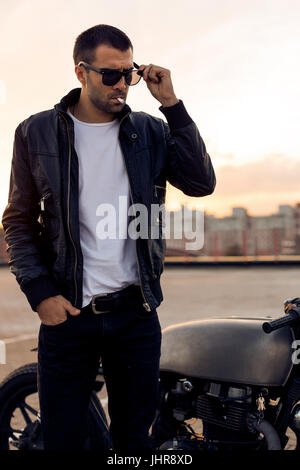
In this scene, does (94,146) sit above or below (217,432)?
above

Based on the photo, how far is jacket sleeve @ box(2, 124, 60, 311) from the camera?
2.21 meters

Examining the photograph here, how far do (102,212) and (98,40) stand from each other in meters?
0.64

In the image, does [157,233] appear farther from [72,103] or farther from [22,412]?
[22,412]

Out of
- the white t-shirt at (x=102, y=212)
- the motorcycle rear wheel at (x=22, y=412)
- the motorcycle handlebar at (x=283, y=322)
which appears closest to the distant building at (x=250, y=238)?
the motorcycle rear wheel at (x=22, y=412)

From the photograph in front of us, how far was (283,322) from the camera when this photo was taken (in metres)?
2.47

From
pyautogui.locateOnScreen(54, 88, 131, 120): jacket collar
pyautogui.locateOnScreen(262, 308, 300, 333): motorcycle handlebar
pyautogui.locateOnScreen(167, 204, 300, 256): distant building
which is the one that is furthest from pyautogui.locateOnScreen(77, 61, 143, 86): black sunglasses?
pyautogui.locateOnScreen(167, 204, 300, 256): distant building

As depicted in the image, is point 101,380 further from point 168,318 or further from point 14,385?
point 168,318

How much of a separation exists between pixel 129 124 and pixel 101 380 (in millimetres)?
1326

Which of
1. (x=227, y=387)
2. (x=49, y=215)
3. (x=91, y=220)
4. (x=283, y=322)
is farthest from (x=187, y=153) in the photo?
(x=227, y=387)

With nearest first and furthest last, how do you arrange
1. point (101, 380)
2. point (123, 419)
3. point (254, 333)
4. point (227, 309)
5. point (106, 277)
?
point (106, 277), point (123, 419), point (254, 333), point (101, 380), point (227, 309)

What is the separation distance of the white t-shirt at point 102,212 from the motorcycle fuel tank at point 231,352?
0.60 meters

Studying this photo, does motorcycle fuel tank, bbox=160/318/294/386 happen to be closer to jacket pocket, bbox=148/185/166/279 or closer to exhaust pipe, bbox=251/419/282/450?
exhaust pipe, bbox=251/419/282/450

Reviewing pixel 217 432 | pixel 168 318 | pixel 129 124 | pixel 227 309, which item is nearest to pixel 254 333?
pixel 217 432

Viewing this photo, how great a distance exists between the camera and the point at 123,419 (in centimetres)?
243
